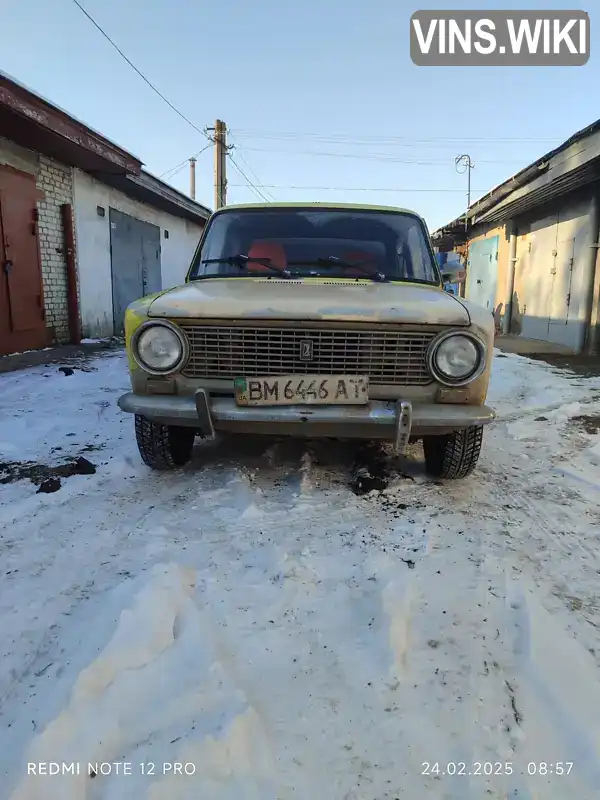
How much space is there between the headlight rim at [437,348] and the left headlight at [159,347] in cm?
121

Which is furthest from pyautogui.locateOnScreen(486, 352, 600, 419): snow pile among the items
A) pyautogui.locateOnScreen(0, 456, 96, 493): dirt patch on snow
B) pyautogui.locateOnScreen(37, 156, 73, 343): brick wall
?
pyautogui.locateOnScreen(37, 156, 73, 343): brick wall

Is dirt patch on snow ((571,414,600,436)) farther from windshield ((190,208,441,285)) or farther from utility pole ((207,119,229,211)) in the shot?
utility pole ((207,119,229,211))

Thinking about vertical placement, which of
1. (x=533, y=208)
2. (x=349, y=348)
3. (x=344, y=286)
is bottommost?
(x=349, y=348)

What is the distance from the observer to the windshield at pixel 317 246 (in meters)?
3.29

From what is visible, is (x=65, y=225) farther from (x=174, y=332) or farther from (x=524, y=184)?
(x=524, y=184)

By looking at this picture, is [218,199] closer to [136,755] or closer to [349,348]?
[349,348]

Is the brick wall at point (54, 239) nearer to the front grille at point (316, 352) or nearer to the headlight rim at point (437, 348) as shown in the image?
the front grille at point (316, 352)

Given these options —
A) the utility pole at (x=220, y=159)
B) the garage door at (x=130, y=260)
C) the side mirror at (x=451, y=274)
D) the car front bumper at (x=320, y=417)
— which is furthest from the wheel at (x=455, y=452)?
the utility pole at (x=220, y=159)

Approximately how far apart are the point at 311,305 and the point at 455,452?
1.12 m

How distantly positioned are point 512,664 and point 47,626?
58.4 inches

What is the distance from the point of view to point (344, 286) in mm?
2922

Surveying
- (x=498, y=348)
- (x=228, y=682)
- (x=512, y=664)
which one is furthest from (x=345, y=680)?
(x=498, y=348)

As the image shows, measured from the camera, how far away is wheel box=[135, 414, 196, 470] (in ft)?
9.60

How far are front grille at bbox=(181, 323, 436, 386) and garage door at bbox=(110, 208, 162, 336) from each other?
9.20 meters
